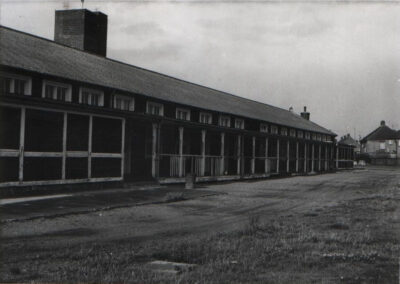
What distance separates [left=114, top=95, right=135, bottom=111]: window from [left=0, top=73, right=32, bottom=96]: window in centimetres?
467

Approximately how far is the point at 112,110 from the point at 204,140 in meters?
7.92

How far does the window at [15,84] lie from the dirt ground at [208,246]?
19.8ft

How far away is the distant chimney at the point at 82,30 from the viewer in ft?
83.8

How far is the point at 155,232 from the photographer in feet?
28.8

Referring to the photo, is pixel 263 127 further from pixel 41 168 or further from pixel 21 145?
pixel 21 145

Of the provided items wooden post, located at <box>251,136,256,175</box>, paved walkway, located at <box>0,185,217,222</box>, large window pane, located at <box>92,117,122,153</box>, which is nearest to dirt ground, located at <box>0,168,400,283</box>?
paved walkway, located at <box>0,185,217,222</box>

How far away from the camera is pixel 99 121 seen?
16656mm

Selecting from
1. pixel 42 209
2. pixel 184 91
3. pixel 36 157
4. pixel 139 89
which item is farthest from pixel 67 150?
pixel 184 91

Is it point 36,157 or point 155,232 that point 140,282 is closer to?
point 155,232

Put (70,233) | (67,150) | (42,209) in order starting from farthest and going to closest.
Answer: (67,150) → (42,209) → (70,233)

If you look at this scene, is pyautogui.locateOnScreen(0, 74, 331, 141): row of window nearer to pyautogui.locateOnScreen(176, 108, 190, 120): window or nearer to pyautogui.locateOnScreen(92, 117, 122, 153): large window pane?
pyautogui.locateOnScreen(176, 108, 190, 120): window

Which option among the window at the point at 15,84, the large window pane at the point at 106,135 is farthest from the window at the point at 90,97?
the window at the point at 15,84

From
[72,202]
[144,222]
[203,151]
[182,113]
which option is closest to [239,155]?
[203,151]

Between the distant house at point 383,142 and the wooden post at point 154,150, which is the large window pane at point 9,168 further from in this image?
the distant house at point 383,142
